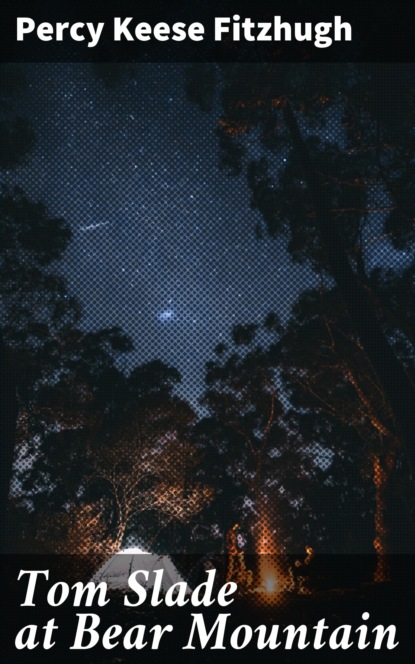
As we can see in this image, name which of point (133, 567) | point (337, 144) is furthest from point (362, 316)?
point (133, 567)

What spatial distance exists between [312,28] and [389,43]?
107 centimetres

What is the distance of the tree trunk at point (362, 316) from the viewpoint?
714 cm

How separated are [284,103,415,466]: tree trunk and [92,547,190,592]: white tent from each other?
7260mm

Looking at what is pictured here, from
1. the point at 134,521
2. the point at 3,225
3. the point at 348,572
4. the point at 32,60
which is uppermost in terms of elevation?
the point at 32,60

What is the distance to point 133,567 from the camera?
14242mm

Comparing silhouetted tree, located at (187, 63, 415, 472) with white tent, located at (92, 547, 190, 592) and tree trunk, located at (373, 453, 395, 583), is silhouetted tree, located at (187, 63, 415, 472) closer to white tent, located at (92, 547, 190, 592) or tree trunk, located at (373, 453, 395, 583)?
tree trunk, located at (373, 453, 395, 583)

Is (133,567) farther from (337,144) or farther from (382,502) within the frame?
(337,144)

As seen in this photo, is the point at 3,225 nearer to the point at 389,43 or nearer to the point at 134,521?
the point at 389,43

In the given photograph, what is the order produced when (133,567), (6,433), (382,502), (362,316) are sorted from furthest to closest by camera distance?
(133,567) < (382,502) < (6,433) < (362,316)

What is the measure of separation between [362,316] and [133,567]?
368 inches

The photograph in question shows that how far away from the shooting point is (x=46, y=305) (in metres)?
13.1

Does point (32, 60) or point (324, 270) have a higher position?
point (32, 60)

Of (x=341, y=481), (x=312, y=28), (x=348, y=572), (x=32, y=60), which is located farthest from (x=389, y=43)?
(x=341, y=481)

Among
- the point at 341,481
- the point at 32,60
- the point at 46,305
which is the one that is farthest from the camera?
the point at 341,481
